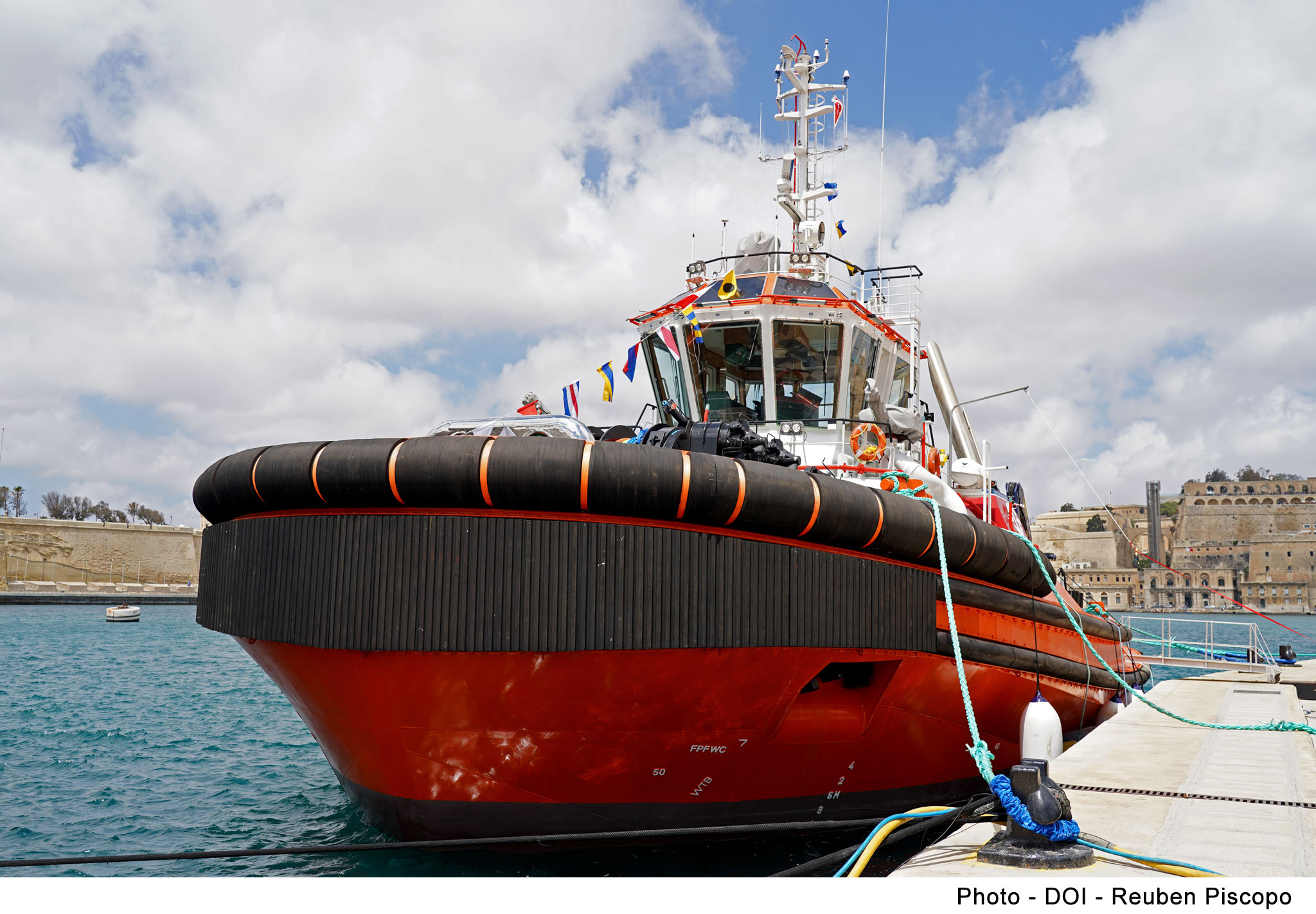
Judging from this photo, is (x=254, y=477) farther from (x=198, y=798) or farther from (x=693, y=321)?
(x=198, y=798)

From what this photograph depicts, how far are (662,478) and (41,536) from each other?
239 ft

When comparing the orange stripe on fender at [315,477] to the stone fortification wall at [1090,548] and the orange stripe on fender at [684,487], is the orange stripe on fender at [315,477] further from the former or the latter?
the stone fortification wall at [1090,548]

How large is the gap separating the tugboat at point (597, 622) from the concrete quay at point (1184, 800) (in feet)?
3.62

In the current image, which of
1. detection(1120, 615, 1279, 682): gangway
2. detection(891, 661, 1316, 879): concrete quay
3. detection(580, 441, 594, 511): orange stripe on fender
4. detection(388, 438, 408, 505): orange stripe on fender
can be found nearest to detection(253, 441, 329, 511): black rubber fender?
detection(388, 438, 408, 505): orange stripe on fender

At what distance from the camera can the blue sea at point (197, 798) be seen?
5414mm

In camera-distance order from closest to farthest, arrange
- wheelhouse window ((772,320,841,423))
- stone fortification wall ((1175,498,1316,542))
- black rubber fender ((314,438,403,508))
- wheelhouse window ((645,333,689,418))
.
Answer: black rubber fender ((314,438,403,508)) → wheelhouse window ((772,320,841,423)) → wheelhouse window ((645,333,689,418)) → stone fortification wall ((1175,498,1316,542))

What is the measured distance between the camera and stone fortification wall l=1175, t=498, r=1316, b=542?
338ft

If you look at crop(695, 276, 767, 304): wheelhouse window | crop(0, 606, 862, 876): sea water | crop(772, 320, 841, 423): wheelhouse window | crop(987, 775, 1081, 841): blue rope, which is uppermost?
crop(695, 276, 767, 304): wheelhouse window

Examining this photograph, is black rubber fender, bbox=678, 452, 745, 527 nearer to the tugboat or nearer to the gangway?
the tugboat

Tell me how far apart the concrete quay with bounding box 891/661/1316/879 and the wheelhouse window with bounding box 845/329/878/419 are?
3181 millimetres

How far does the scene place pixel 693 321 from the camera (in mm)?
7605

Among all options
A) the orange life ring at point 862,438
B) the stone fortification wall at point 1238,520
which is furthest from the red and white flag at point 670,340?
the stone fortification wall at point 1238,520

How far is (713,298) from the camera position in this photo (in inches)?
299

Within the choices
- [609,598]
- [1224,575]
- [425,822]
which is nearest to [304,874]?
[425,822]
